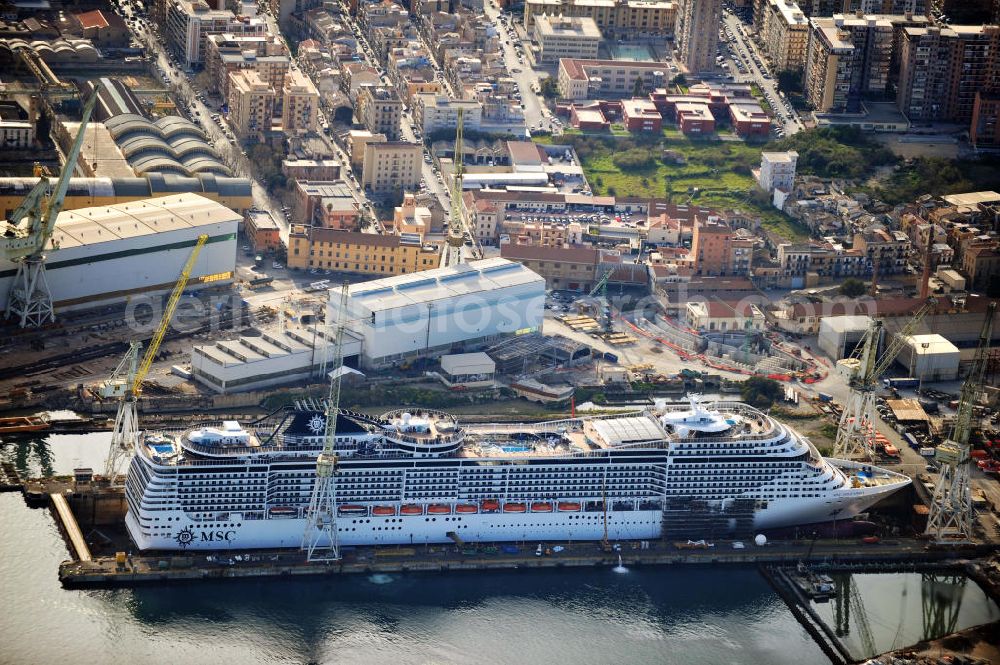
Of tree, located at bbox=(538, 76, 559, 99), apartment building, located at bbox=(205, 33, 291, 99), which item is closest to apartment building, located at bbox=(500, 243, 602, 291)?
apartment building, located at bbox=(205, 33, 291, 99)

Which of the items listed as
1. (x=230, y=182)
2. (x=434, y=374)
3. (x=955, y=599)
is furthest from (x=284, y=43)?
(x=955, y=599)

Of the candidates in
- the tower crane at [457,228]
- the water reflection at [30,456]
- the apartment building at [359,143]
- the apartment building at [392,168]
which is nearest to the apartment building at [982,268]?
the tower crane at [457,228]

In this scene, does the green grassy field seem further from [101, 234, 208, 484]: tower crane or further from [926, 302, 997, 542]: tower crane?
[101, 234, 208, 484]: tower crane

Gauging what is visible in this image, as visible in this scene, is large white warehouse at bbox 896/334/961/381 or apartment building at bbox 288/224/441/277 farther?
apartment building at bbox 288/224/441/277

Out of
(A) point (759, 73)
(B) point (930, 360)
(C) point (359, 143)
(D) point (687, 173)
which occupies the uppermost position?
(A) point (759, 73)

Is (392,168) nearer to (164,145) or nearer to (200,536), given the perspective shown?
(164,145)

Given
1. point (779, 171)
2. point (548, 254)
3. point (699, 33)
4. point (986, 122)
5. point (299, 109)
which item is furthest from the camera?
point (699, 33)

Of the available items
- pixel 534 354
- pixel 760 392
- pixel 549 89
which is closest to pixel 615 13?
pixel 549 89
